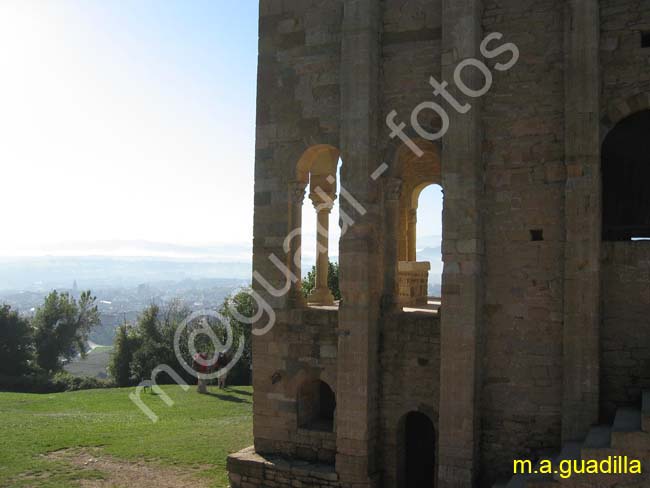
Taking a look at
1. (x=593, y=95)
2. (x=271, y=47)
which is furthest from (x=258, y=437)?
(x=593, y=95)

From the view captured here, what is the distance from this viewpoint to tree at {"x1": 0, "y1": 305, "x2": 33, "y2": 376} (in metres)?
37.1

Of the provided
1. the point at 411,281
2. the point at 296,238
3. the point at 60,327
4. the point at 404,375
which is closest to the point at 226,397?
the point at 411,281

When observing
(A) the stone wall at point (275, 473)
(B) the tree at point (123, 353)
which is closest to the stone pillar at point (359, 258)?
(A) the stone wall at point (275, 473)

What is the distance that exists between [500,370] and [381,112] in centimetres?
505

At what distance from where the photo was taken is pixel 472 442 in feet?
32.3

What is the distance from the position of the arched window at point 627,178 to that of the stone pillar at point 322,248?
5.92 m

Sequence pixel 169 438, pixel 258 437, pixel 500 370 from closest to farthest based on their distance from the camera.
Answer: pixel 500 370 → pixel 258 437 → pixel 169 438

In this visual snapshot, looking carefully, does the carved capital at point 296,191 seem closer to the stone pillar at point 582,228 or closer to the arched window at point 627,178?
the stone pillar at point 582,228

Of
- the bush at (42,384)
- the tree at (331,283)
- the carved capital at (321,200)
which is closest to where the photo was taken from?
the carved capital at (321,200)

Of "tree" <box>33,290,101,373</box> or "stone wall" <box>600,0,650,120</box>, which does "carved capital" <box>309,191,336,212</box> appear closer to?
"stone wall" <box>600,0,650,120</box>

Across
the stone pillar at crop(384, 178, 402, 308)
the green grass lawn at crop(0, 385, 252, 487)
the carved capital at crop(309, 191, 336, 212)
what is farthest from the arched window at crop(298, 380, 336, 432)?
the carved capital at crop(309, 191, 336, 212)

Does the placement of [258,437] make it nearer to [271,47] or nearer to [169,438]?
[169,438]

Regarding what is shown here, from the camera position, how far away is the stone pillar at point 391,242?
1108cm

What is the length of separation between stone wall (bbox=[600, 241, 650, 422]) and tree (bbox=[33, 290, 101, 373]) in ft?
137
